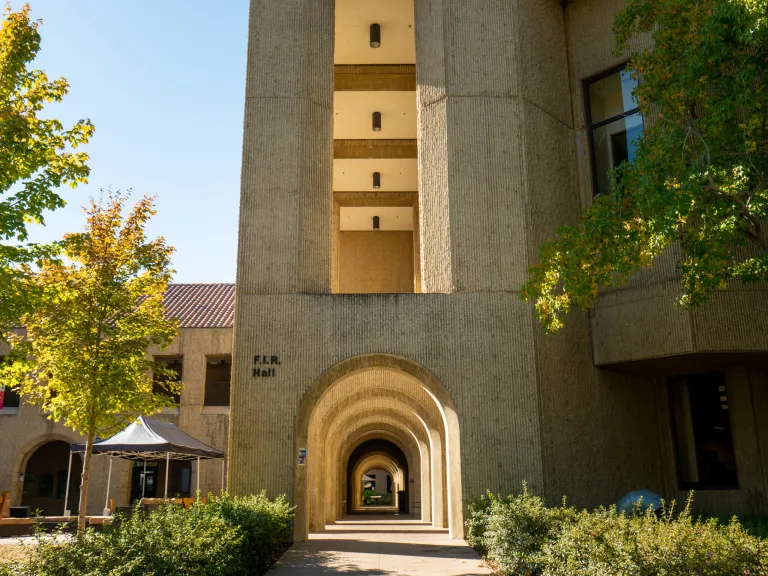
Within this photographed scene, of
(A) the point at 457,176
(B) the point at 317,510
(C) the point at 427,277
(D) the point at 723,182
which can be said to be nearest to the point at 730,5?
(D) the point at 723,182

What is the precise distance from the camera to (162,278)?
50.0 feet

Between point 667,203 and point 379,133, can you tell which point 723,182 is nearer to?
point 667,203

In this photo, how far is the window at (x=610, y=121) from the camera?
1806 cm

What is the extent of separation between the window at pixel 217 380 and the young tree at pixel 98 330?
13.4m

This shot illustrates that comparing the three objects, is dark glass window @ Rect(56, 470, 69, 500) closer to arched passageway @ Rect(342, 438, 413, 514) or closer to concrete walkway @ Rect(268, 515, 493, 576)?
arched passageway @ Rect(342, 438, 413, 514)

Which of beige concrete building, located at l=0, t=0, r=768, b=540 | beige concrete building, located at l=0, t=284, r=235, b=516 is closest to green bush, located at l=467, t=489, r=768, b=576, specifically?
beige concrete building, located at l=0, t=0, r=768, b=540

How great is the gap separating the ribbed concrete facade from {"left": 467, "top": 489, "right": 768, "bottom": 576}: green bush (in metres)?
4.88

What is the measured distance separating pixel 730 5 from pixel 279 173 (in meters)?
10.3

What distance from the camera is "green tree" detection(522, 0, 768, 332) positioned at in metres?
10.4

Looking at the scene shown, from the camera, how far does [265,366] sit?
1606cm

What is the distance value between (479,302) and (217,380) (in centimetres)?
1574

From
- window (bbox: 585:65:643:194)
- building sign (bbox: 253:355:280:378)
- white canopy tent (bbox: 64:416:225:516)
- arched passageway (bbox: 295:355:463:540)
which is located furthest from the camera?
window (bbox: 585:65:643:194)

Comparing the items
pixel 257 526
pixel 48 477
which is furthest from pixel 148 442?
pixel 48 477

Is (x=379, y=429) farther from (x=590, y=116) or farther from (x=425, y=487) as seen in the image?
(x=590, y=116)
